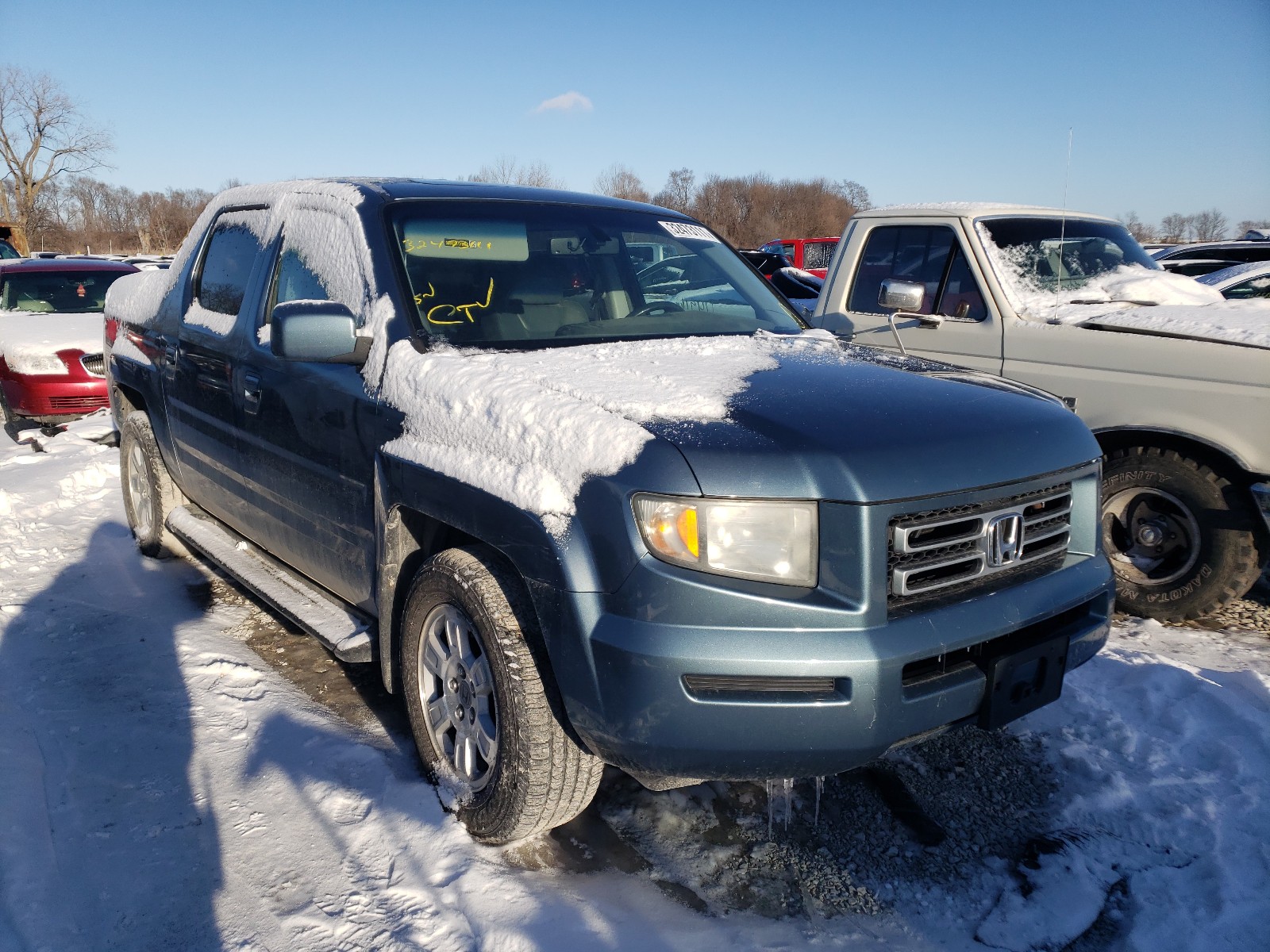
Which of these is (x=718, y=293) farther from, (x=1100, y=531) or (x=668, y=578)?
→ (x=668, y=578)

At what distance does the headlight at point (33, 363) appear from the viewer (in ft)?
27.1

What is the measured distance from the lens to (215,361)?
3920 mm

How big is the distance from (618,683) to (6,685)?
2.90 m

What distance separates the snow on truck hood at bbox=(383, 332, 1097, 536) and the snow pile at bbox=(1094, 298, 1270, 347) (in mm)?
2076

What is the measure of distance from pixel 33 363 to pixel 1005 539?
28.7 ft

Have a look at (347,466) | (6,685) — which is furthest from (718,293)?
(6,685)

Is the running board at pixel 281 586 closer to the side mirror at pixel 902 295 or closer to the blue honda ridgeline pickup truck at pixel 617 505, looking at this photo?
the blue honda ridgeline pickup truck at pixel 617 505

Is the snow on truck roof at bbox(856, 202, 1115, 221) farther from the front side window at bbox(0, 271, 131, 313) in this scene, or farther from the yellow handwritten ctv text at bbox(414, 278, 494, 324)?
the front side window at bbox(0, 271, 131, 313)

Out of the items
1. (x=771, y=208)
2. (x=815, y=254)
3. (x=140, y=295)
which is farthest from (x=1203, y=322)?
(x=771, y=208)

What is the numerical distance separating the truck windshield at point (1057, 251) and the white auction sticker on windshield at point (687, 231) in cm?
193

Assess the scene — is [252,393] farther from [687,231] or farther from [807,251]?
[807,251]

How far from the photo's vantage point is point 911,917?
2.42 meters

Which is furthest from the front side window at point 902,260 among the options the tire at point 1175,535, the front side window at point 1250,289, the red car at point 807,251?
the red car at point 807,251

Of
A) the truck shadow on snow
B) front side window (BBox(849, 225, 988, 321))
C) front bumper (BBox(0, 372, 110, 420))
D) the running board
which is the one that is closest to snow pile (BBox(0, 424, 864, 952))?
the truck shadow on snow
